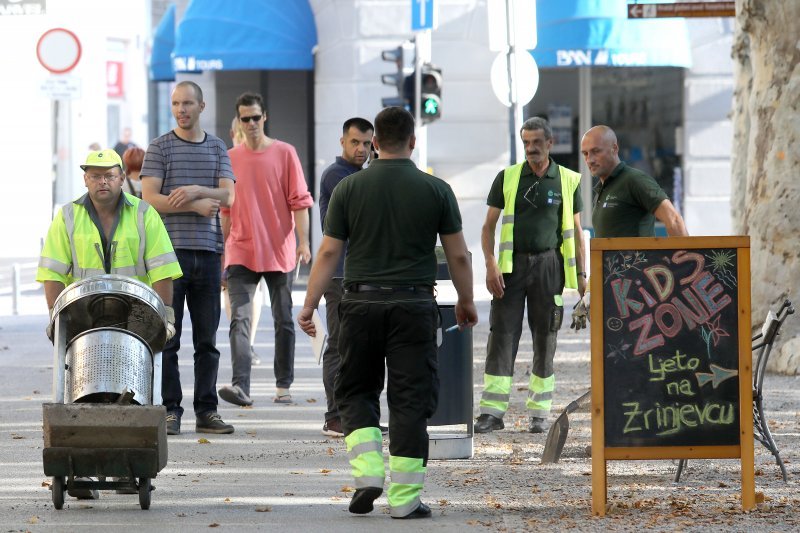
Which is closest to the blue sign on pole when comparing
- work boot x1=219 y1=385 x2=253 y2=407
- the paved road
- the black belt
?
the paved road

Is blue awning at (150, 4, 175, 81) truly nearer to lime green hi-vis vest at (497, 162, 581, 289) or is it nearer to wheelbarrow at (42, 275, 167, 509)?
lime green hi-vis vest at (497, 162, 581, 289)

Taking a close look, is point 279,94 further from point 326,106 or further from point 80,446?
point 80,446

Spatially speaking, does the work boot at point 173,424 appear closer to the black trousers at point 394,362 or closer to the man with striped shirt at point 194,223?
the man with striped shirt at point 194,223

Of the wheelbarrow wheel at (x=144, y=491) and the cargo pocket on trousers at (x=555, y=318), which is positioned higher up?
the cargo pocket on trousers at (x=555, y=318)

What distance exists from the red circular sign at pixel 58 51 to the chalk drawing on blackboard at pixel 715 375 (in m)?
14.8

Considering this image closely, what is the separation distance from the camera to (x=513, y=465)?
8.75 metres

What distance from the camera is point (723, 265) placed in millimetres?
7340

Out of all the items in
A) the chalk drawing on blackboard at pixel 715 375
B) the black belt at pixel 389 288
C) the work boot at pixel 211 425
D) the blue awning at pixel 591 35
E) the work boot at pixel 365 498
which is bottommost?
the work boot at pixel 211 425

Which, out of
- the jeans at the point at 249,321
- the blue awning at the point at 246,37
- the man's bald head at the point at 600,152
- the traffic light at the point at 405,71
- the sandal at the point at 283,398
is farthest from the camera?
the blue awning at the point at 246,37

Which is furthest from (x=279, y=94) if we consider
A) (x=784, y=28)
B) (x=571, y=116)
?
(x=784, y=28)

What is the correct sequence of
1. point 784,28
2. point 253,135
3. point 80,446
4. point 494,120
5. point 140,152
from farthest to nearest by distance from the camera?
point 494,120 → point 784,28 → point 140,152 → point 253,135 → point 80,446

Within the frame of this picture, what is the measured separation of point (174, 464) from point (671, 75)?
16874 millimetres

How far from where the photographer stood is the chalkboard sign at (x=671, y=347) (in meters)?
7.29

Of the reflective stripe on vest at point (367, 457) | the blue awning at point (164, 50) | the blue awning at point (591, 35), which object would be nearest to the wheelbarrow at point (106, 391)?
the reflective stripe on vest at point (367, 457)
